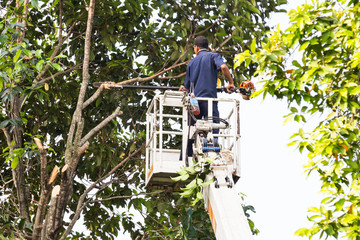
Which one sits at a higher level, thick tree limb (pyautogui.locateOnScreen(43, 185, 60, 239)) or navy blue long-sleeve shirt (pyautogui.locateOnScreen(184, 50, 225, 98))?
navy blue long-sleeve shirt (pyautogui.locateOnScreen(184, 50, 225, 98))

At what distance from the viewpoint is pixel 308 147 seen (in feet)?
18.7

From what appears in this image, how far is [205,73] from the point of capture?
7.75 meters

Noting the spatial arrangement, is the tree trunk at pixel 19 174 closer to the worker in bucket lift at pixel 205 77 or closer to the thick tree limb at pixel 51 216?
the thick tree limb at pixel 51 216

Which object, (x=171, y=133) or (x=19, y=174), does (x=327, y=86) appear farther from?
(x=19, y=174)

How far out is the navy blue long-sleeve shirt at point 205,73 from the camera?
7.68 metres

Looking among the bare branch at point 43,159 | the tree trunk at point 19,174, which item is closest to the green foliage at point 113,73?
the tree trunk at point 19,174

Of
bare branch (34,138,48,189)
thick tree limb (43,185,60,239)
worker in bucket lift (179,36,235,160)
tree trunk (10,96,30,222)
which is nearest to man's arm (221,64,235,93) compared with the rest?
worker in bucket lift (179,36,235,160)

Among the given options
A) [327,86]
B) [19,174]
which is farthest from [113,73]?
[327,86]

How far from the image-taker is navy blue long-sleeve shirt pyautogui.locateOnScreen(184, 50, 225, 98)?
25.2 feet

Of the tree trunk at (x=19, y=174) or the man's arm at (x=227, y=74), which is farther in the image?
the tree trunk at (x=19, y=174)

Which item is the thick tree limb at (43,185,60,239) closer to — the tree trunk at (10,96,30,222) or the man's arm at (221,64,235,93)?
the tree trunk at (10,96,30,222)

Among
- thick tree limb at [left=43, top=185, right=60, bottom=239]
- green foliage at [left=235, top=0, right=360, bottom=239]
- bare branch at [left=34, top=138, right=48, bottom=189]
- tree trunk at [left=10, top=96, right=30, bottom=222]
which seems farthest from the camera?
tree trunk at [left=10, top=96, right=30, bottom=222]

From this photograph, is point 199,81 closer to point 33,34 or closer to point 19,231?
point 19,231

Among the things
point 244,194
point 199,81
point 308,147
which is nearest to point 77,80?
point 244,194
